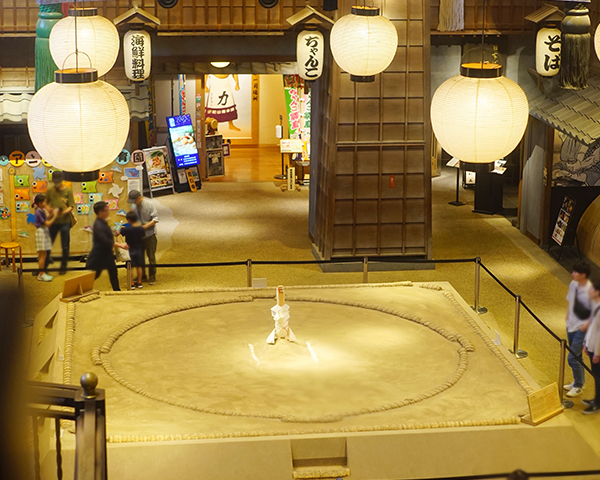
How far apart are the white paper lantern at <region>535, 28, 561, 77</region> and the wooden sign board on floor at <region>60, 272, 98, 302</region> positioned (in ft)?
19.8

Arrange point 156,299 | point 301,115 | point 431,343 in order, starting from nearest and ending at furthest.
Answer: point 431,343, point 156,299, point 301,115

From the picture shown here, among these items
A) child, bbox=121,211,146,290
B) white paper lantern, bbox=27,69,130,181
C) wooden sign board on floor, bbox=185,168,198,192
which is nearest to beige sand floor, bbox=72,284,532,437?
child, bbox=121,211,146,290

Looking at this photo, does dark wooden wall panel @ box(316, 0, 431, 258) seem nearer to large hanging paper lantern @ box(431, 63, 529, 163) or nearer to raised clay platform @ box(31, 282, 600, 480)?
raised clay platform @ box(31, 282, 600, 480)

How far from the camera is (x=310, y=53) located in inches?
413

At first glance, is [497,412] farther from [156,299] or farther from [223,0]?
[223,0]

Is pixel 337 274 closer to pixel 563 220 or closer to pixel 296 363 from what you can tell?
pixel 563 220

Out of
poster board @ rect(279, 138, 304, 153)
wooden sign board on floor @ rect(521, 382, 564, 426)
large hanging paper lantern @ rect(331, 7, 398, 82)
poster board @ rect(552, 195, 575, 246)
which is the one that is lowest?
wooden sign board on floor @ rect(521, 382, 564, 426)

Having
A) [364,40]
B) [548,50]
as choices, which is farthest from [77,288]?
[548,50]

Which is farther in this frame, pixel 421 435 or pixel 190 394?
pixel 190 394

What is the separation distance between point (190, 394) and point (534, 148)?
7795mm

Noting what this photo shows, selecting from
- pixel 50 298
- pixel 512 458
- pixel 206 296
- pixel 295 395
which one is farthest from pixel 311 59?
pixel 512 458

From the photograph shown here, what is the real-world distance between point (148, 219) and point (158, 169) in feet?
17.4

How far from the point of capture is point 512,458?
6.12m

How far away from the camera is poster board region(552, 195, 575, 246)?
11664mm
